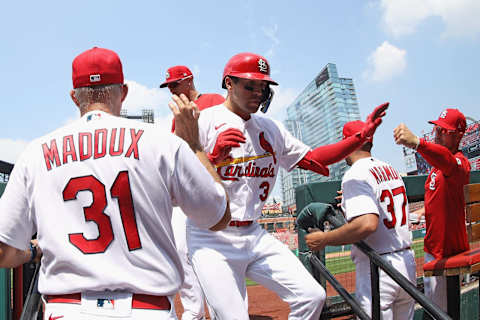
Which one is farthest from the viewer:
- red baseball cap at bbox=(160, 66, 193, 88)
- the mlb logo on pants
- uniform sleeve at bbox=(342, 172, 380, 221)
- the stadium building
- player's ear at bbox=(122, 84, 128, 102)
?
the stadium building

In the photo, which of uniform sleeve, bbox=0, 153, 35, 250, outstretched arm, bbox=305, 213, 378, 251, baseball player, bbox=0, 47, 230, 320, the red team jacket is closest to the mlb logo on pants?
baseball player, bbox=0, 47, 230, 320

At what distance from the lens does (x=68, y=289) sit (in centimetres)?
141

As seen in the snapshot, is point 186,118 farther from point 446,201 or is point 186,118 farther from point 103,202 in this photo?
point 446,201

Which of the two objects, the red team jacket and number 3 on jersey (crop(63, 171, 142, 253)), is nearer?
number 3 on jersey (crop(63, 171, 142, 253))

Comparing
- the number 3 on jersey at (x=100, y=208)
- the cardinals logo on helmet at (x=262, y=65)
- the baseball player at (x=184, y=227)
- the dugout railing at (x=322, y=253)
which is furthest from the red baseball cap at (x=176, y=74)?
the number 3 on jersey at (x=100, y=208)

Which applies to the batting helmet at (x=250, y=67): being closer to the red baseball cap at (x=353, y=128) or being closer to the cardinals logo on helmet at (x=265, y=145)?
the cardinals logo on helmet at (x=265, y=145)

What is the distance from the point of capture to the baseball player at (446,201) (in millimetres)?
3178

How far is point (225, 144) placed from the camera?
2297 mm

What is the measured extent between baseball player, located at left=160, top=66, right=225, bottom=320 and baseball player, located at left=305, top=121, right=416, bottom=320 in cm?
138

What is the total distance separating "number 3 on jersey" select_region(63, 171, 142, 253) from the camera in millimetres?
1414

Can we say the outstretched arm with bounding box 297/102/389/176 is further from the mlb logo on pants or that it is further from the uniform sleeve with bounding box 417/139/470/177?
the mlb logo on pants

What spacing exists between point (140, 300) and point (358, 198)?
6.03 ft

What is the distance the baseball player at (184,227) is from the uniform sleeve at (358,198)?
1.47 metres

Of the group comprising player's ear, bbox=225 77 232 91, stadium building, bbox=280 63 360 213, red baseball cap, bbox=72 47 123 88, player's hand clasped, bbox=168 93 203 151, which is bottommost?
player's hand clasped, bbox=168 93 203 151
